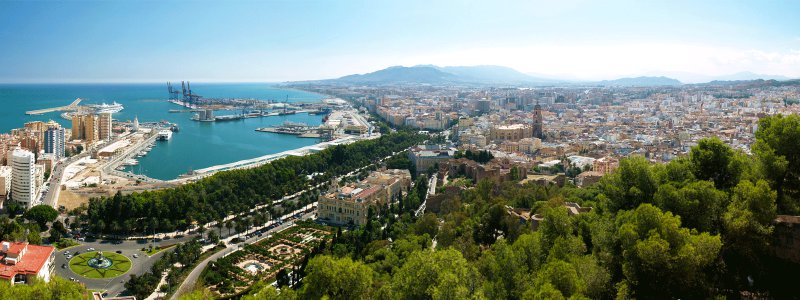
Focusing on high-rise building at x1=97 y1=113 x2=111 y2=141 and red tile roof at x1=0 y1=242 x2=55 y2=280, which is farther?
high-rise building at x1=97 y1=113 x2=111 y2=141

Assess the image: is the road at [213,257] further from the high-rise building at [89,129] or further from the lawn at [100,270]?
the high-rise building at [89,129]

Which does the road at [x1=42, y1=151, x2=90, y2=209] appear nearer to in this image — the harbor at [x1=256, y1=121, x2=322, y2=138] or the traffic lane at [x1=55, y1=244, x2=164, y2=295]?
the traffic lane at [x1=55, y1=244, x2=164, y2=295]

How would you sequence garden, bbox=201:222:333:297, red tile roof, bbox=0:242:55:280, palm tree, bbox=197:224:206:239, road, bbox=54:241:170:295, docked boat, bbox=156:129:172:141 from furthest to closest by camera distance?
1. docked boat, bbox=156:129:172:141
2. palm tree, bbox=197:224:206:239
3. garden, bbox=201:222:333:297
4. road, bbox=54:241:170:295
5. red tile roof, bbox=0:242:55:280

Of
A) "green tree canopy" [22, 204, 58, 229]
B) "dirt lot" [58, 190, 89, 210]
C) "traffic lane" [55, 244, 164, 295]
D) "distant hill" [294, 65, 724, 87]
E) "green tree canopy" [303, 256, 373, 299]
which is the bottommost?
"traffic lane" [55, 244, 164, 295]

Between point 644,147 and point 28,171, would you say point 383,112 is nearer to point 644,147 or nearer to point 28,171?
point 644,147

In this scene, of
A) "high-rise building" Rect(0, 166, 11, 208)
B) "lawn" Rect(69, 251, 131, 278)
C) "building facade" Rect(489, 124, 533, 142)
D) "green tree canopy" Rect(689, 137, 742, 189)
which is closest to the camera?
"green tree canopy" Rect(689, 137, 742, 189)

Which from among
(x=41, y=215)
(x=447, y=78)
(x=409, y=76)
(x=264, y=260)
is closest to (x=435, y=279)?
(x=264, y=260)

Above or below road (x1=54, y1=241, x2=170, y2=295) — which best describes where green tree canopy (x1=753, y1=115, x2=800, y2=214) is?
above

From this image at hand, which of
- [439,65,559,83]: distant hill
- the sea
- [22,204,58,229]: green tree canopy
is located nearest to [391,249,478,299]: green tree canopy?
[22,204,58,229]: green tree canopy

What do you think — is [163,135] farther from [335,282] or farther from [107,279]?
[335,282]

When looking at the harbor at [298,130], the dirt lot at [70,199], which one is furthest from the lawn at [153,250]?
the harbor at [298,130]
